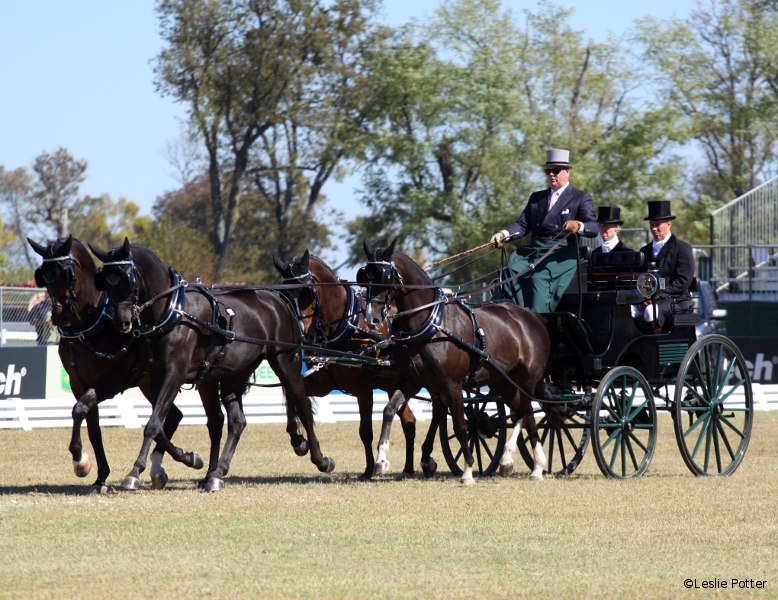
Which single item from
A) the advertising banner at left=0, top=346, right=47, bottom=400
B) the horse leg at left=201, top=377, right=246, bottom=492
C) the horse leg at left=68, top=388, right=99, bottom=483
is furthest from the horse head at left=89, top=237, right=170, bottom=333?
the advertising banner at left=0, top=346, right=47, bottom=400

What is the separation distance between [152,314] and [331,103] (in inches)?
1274

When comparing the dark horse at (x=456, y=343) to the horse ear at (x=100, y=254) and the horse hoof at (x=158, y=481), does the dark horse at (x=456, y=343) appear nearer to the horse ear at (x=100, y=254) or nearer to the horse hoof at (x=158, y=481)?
the horse ear at (x=100, y=254)

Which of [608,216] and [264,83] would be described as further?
[264,83]

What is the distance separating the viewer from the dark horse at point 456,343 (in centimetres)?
1098

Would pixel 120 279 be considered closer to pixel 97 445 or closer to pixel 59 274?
pixel 59 274

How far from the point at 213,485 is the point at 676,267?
4.70 m

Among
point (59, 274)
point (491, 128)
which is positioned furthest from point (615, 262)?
point (491, 128)

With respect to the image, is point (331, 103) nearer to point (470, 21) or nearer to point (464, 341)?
point (470, 21)

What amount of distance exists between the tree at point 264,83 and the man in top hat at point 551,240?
97.5 feet

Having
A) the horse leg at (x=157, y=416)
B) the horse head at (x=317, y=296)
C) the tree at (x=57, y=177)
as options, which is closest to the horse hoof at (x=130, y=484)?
the horse leg at (x=157, y=416)

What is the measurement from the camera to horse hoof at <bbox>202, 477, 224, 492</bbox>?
11.0 metres

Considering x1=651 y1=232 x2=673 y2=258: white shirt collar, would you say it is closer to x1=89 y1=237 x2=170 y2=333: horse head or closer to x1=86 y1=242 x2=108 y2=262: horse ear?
x1=89 y1=237 x2=170 y2=333: horse head

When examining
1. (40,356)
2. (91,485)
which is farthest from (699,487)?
(40,356)

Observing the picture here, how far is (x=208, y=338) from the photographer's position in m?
11.1
